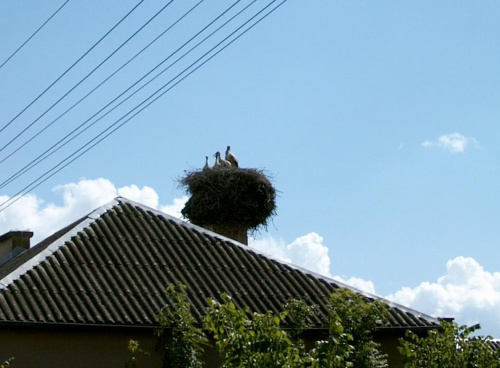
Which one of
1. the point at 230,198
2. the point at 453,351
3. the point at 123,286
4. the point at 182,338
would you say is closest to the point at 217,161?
the point at 230,198

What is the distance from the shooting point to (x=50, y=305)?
35.8 ft

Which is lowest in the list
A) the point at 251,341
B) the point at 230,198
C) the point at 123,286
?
the point at 251,341

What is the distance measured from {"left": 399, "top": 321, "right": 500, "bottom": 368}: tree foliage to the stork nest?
13900mm

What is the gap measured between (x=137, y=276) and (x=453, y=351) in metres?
6.41

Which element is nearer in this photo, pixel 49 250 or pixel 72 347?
pixel 72 347

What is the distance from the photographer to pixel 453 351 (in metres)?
6.70

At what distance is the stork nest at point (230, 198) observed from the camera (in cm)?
2072

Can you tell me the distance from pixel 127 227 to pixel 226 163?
8.78 m

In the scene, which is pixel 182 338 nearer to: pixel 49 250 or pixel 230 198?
pixel 49 250

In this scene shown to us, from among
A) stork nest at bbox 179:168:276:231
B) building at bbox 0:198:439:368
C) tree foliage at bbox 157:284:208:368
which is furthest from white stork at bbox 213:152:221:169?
tree foliage at bbox 157:284:208:368

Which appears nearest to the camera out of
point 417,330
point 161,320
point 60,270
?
point 161,320

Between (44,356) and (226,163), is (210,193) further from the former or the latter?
(44,356)

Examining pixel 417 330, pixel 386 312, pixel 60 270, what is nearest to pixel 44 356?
pixel 60 270

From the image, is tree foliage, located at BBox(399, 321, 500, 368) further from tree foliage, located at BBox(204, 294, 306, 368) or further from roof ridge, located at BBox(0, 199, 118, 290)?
roof ridge, located at BBox(0, 199, 118, 290)
